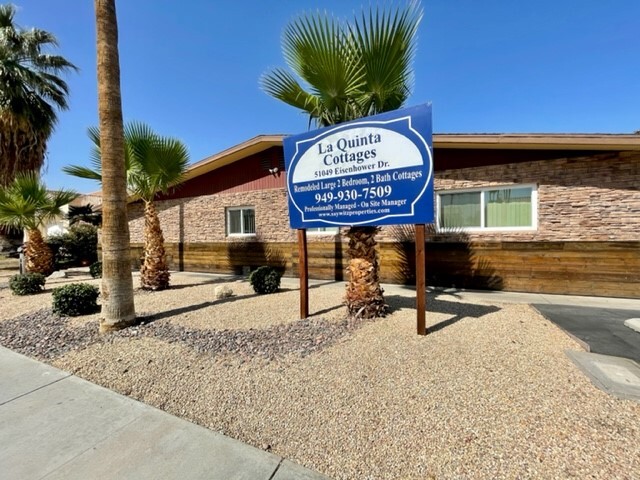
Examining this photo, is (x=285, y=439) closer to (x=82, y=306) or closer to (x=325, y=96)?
(x=325, y=96)

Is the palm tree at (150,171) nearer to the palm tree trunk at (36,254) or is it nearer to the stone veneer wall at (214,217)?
the stone veneer wall at (214,217)

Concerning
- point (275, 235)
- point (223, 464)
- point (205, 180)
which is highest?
point (205, 180)

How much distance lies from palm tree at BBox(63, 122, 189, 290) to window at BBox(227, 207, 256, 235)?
10.4 ft

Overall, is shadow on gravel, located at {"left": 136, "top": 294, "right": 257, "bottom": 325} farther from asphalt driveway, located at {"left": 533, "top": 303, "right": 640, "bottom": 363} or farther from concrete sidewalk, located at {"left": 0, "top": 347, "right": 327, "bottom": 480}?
asphalt driveway, located at {"left": 533, "top": 303, "right": 640, "bottom": 363}

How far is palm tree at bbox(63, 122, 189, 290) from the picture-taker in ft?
24.9

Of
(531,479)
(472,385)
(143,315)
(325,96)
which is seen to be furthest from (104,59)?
(531,479)

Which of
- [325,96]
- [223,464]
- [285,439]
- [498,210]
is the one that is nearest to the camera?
[223,464]

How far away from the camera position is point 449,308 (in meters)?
5.87

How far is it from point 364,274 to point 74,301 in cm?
556

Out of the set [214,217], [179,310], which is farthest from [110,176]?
[214,217]

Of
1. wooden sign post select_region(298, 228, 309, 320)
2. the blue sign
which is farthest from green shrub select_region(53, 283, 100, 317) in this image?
the blue sign

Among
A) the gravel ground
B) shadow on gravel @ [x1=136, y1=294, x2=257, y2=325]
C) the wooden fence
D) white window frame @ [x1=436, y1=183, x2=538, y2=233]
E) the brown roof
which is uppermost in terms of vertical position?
the brown roof

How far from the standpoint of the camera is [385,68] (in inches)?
181

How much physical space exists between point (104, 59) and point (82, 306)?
4507 millimetres
